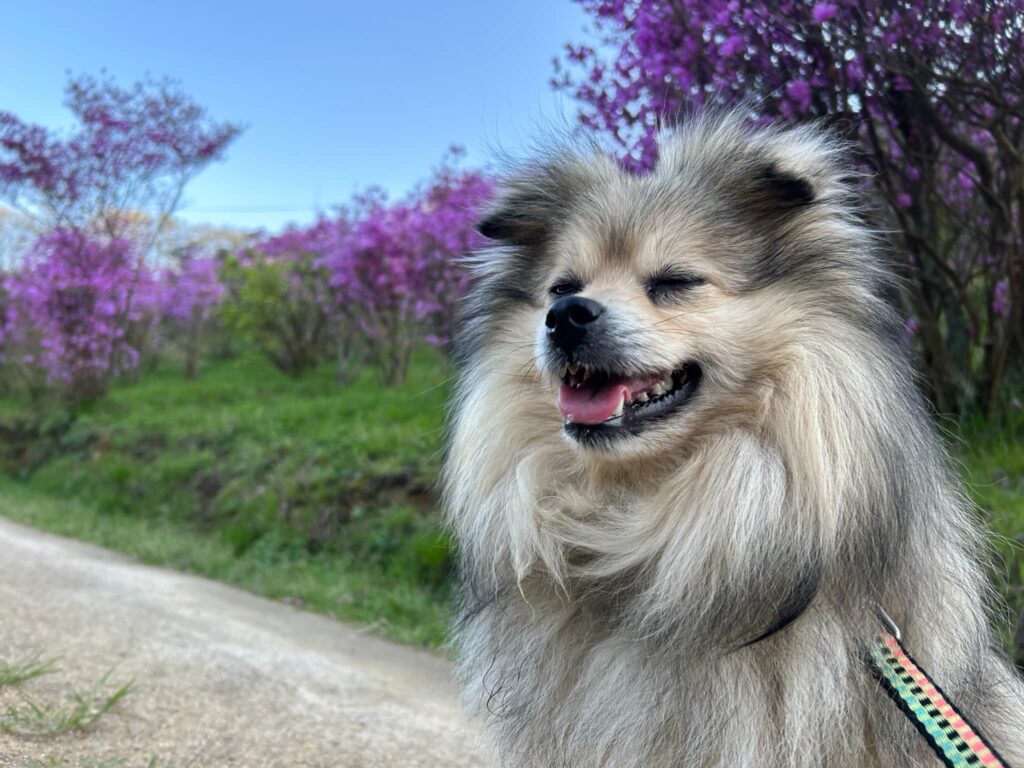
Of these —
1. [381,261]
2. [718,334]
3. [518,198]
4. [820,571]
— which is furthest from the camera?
[381,261]

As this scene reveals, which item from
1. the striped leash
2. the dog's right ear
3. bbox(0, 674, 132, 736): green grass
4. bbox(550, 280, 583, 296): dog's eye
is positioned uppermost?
the dog's right ear

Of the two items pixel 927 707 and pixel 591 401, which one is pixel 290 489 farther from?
pixel 927 707

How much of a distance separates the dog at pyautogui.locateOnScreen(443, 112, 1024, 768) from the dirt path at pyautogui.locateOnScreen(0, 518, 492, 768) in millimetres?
1059

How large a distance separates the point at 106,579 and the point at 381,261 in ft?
19.4

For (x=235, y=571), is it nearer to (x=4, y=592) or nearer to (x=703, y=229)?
(x=4, y=592)

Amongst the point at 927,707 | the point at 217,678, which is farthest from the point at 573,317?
the point at 217,678

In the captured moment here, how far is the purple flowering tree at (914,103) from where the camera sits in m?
3.77

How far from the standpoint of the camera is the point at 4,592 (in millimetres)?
4375

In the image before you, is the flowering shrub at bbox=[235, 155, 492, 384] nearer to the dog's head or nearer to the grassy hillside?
the grassy hillside

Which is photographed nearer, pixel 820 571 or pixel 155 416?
pixel 820 571

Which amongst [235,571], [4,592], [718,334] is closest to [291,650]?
[4,592]

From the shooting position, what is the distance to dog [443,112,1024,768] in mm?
1921

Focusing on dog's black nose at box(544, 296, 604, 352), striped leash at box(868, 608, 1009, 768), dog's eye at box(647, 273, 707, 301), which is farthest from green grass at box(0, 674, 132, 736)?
striped leash at box(868, 608, 1009, 768)

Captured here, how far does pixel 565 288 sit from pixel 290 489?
527cm
